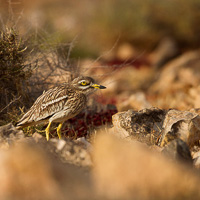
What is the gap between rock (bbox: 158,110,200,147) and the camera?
407cm

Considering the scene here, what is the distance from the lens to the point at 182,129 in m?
4.14

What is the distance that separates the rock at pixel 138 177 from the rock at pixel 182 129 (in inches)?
63.5

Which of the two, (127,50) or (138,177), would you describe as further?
(127,50)

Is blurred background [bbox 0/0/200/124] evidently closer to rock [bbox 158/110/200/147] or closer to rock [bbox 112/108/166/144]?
rock [bbox 112/108/166/144]

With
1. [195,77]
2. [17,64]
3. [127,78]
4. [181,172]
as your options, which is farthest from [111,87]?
[181,172]

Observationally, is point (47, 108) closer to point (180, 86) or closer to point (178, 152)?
point (178, 152)

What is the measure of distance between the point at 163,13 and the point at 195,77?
5787 millimetres

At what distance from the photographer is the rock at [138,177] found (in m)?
2.28

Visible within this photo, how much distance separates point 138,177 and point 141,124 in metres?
2.29

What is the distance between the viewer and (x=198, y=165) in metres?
3.41

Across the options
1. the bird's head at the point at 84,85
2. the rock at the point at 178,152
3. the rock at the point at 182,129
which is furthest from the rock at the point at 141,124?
the rock at the point at 178,152

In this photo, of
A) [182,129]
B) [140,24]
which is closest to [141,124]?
[182,129]

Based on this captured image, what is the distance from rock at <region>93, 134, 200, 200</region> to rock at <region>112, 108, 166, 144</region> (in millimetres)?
1829

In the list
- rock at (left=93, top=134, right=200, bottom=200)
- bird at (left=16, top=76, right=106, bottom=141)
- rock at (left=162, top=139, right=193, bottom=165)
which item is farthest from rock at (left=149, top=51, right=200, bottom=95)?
rock at (left=93, top=134, right=200, bottom=200)
